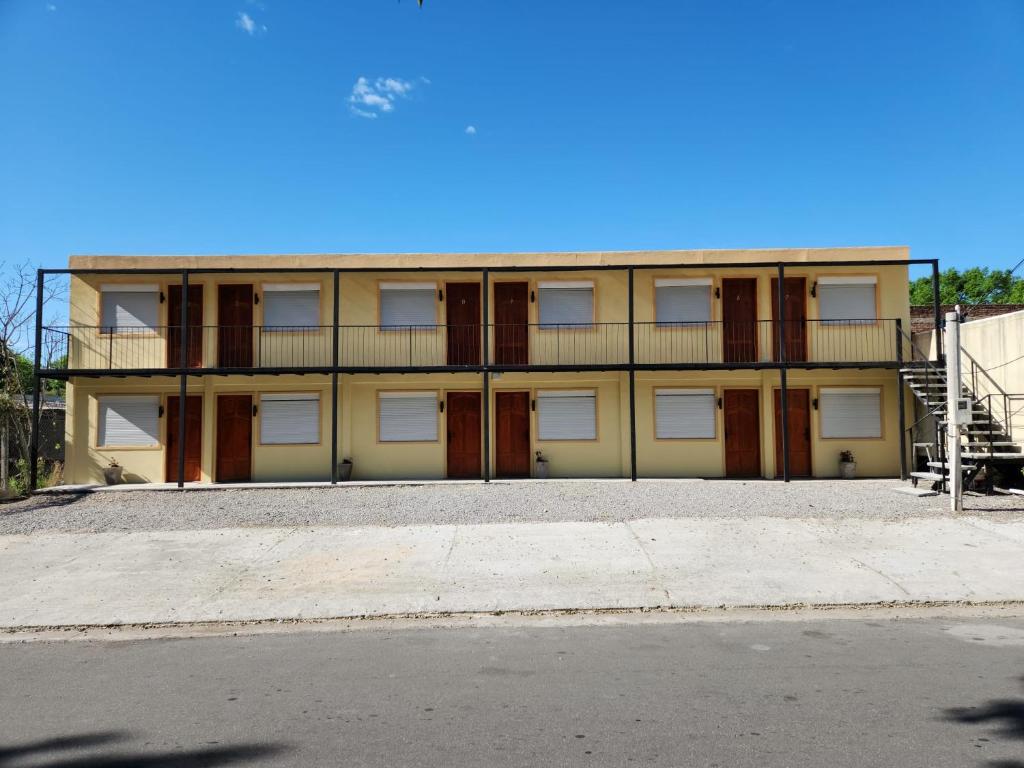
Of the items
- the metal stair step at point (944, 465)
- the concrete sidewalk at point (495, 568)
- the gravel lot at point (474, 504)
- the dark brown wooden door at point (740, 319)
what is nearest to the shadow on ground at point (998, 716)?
the concrete sidewalk at point (495, 568)

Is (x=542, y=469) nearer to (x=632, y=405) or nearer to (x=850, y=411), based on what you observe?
(x=632, y=405)

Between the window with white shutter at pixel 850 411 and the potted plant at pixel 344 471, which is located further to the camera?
the window with white shutter at pixel 850 411

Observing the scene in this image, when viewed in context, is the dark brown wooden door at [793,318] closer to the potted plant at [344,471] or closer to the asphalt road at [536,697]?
the potted plant at [344,471]

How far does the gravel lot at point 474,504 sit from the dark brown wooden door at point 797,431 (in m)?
1.72

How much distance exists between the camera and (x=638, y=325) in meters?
15.8

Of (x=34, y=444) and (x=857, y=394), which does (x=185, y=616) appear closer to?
(x=34, y=444)

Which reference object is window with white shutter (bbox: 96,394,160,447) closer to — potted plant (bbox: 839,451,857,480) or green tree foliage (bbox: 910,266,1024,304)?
potted plant (bbox: 839,451,857,480)

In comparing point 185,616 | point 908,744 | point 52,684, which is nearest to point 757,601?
point 908,744

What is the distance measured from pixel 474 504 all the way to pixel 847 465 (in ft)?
30.9

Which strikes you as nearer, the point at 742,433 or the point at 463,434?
the point at 742,433

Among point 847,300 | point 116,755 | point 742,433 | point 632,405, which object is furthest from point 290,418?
point 847,300

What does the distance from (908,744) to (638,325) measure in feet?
42.5

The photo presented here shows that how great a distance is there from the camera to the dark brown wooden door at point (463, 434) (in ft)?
52.1

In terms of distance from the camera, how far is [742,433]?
51.9 feet
